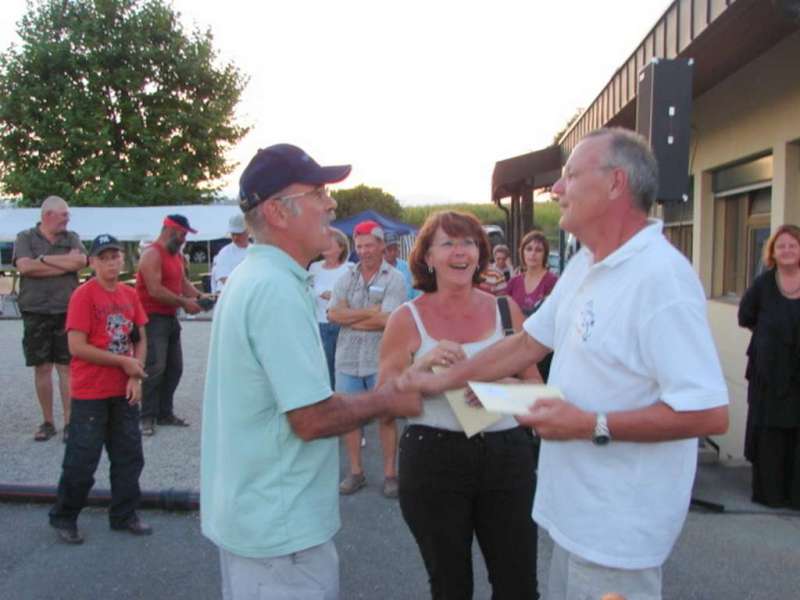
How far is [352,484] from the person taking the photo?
549 centimetres

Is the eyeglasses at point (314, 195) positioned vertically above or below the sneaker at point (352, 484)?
above

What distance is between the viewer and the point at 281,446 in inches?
80.3

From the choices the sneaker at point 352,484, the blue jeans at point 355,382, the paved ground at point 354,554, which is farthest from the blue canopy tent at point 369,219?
the paved ground at point 354,554

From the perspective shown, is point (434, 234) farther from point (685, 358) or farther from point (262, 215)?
point (685, 358)

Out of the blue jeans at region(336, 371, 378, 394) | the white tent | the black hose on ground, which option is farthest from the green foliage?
the black hose on ground

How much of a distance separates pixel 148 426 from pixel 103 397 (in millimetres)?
2714

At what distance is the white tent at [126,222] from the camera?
848 inches

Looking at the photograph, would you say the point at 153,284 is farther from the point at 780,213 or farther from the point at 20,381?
the point at 780,213

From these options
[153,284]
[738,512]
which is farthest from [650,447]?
[153,284]

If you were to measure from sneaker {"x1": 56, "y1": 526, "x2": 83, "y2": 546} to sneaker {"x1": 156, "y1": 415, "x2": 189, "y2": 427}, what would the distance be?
2.76m

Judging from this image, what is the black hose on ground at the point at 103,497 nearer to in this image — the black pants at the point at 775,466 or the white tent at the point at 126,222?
the black pants at the point at 775,466

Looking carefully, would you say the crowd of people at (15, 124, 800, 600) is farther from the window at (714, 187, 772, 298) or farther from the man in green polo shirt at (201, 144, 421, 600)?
the window at (714, 187, 772, 298)

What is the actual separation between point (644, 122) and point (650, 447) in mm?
3455

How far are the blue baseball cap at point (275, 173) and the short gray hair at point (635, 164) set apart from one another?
0.86 meters
